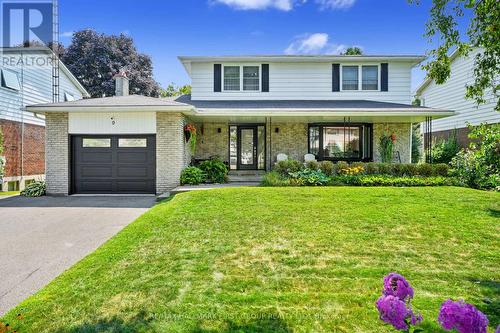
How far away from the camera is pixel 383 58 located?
47.1 ft

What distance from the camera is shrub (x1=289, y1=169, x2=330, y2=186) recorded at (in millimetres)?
10719

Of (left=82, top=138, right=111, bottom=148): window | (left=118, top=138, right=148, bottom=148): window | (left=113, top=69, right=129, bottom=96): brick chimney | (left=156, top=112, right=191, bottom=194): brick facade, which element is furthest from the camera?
(left=113, top=69, right=129, bottom=96): brick chimney

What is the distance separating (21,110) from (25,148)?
9.91 ft

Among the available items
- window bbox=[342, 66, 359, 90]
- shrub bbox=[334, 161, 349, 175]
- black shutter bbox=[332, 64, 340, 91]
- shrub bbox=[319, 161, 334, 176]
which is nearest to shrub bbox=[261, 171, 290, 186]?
shrub bbox=[319, 161, 334, 176]

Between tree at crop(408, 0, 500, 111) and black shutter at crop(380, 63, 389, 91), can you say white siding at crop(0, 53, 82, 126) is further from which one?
black shutter at crop(380, 63, 389, 91)

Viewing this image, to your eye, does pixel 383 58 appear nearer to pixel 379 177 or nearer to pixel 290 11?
pixel 290 11

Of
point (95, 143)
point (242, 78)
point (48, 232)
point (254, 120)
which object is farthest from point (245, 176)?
point (48, 232)

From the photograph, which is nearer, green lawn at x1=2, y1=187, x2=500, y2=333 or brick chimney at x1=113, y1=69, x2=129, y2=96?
green lawn at x1=2, y1=187, x2=500, y2=333

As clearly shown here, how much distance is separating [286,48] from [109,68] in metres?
19.3

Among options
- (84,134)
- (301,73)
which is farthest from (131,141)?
(301,73)

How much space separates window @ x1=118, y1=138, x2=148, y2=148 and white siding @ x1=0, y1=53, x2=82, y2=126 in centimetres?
455

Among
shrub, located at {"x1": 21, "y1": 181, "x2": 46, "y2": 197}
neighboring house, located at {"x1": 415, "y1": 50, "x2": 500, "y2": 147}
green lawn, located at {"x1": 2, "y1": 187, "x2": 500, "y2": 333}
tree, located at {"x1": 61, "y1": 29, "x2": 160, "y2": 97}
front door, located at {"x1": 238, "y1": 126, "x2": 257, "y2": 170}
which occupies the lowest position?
green lawn, located at {"x1": 2, "y1": 187, "x2": 500, "y2": 333}

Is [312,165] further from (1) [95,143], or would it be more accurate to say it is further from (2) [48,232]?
(2) [48,232]

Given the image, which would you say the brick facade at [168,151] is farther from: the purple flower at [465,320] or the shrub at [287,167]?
the purple flower at [465,320]
